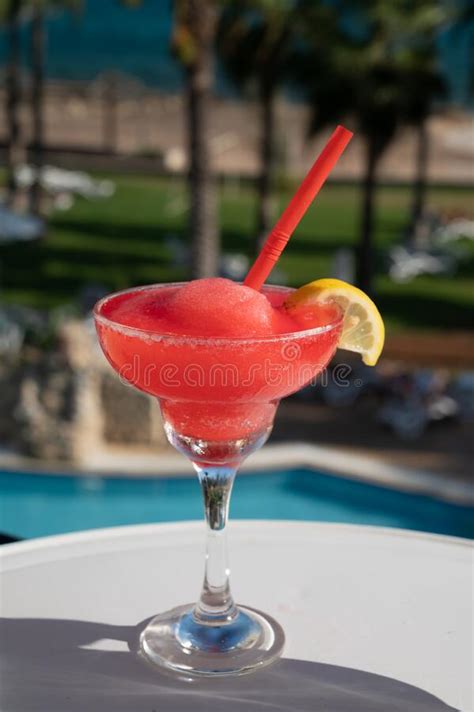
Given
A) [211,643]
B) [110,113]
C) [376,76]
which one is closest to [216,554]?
[211,643]

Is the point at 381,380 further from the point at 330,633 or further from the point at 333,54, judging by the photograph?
the point at 330,633

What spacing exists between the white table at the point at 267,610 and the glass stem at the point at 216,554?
0.33 feet

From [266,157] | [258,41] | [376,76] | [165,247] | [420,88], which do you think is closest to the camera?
[376,76]

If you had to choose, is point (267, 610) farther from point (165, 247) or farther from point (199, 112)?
point (165, 247)

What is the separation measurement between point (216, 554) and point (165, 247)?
79.8ft

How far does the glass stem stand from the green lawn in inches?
660

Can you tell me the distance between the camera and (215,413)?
1.68 meters

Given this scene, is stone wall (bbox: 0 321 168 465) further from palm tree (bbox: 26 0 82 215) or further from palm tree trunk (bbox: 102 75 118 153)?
palm tree trunk (bbox: 102 75 118 153)

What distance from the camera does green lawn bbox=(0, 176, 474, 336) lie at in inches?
797

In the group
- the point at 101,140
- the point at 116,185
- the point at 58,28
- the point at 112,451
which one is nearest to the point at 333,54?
the point at 112,451

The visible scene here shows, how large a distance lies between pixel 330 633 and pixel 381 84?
47.8 ft

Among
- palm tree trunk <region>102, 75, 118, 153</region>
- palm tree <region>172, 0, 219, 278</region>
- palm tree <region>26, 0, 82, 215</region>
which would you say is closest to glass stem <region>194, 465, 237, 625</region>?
palm tree <region>172, 0, 219, 278</region>

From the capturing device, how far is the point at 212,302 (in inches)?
64.7

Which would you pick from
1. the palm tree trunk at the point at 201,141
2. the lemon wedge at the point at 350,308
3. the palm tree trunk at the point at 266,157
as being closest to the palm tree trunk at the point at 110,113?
the palm tree trunk at the point at 266,157
